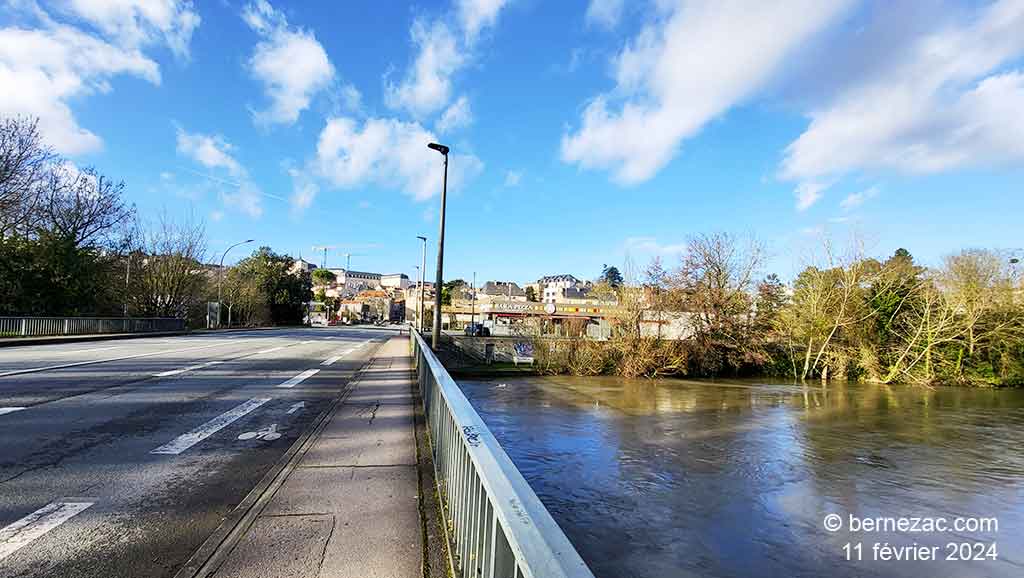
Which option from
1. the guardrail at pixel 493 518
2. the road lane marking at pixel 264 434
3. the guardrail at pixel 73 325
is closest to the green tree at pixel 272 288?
the guardrail at pixel 73 325

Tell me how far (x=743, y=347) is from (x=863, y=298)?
9155 mm

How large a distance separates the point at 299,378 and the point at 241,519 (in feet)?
30.2

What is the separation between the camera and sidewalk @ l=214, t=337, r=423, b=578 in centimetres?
313

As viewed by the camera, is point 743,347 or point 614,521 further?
point 743,347

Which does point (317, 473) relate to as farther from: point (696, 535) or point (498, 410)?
point (498, 410)

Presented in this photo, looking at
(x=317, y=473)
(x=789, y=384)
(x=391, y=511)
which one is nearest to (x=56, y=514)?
(x=317, y=473)

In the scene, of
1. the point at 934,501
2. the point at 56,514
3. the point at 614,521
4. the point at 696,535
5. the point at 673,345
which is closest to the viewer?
the point at 56,514

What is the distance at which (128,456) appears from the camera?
5.42m

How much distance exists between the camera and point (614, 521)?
856cm

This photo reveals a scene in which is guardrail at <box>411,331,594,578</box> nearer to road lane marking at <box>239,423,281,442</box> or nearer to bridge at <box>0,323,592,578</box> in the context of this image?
bridge at <box>0,323,592,578</box>

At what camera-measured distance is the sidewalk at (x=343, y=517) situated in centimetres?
313

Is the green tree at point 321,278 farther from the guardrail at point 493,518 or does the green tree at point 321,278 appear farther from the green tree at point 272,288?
the guardrail at point 493,518

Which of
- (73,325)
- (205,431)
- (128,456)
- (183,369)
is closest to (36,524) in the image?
(128,456)

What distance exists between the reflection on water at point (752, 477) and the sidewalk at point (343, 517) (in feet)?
12.0
